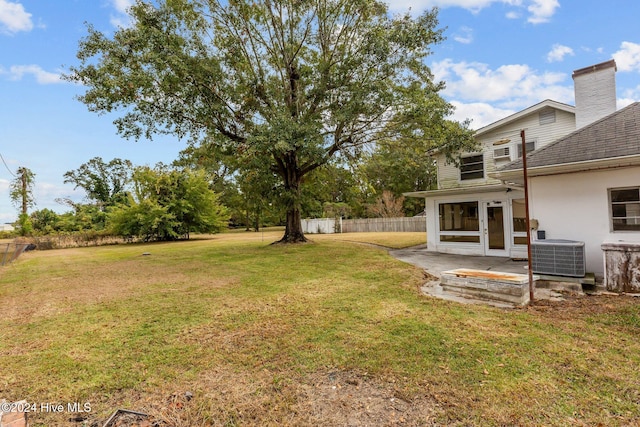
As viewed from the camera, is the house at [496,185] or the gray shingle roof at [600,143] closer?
the gray shingle roof at [600,143]

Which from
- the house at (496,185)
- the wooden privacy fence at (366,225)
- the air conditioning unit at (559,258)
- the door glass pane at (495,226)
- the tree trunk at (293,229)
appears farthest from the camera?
the wooden privacy fence at (366,225)

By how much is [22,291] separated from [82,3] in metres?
10.0

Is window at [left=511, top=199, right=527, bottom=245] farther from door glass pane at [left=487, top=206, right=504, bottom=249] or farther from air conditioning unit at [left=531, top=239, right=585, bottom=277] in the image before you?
air conditioning unit at [left=531, top=239, right=585, bottom=277]

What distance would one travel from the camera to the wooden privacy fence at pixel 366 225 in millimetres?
26831

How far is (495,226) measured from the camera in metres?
11.2

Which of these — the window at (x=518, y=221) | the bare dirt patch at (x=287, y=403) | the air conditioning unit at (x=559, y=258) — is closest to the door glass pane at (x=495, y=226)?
the window at (x=518, y=221)

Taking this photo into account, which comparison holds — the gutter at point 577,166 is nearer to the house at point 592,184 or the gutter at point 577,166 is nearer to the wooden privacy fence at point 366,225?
the house at point 592,184

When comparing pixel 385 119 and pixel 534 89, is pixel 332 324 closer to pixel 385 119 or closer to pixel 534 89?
pixel 385 119

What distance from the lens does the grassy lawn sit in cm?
252

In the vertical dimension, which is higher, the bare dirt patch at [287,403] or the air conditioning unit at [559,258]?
the air conditioning unit at [559,258]

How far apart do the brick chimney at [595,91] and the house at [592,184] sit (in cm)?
70

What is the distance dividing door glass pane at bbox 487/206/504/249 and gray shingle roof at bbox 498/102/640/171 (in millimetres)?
3710

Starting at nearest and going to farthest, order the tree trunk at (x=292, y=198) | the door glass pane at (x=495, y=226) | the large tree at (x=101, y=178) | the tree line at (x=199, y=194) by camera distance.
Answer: the door glass pane at (x=495, y=226), the tree trunk at (x=292, y=198), the tree line at (x=199, y=194), the large tree at (x=101, y=178)

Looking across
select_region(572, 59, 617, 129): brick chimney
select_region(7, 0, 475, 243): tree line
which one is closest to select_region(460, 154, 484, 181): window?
select_region(7, 0, 475, 243): tree line
